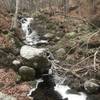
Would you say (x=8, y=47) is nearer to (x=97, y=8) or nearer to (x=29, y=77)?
(x=29, y=77)

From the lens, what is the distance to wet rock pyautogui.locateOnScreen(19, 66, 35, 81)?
42.1 feet

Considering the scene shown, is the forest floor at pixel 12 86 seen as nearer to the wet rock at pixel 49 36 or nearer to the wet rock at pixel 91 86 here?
the wet rock at pixel 91 86

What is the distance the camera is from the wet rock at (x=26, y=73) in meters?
12.8

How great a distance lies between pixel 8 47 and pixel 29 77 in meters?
3.28

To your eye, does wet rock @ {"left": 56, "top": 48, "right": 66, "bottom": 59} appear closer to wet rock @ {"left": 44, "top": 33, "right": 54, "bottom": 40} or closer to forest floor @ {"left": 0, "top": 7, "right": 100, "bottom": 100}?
forest floor @ {"left": 0, "top": 7, "right": 100, "bottom": 100}

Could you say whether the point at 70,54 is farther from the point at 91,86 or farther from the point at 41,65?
the point at 91,86

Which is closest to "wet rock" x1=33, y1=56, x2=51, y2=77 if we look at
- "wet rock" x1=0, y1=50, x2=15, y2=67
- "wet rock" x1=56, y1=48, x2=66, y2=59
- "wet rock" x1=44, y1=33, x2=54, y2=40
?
"wet rock" x1=0, y1=50, x2=15, y2=67

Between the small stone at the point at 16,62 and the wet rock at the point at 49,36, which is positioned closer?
the small stone at the point at 16,62

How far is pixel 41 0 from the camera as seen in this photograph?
157 ft

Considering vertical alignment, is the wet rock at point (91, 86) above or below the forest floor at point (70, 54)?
below

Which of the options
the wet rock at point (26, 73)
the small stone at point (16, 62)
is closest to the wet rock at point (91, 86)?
the wet rock at point (26, 73)

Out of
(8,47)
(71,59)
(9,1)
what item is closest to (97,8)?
(71,59)

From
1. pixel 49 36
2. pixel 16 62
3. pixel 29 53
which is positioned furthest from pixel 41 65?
pixel 49 36

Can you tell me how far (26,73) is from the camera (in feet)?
42.0
